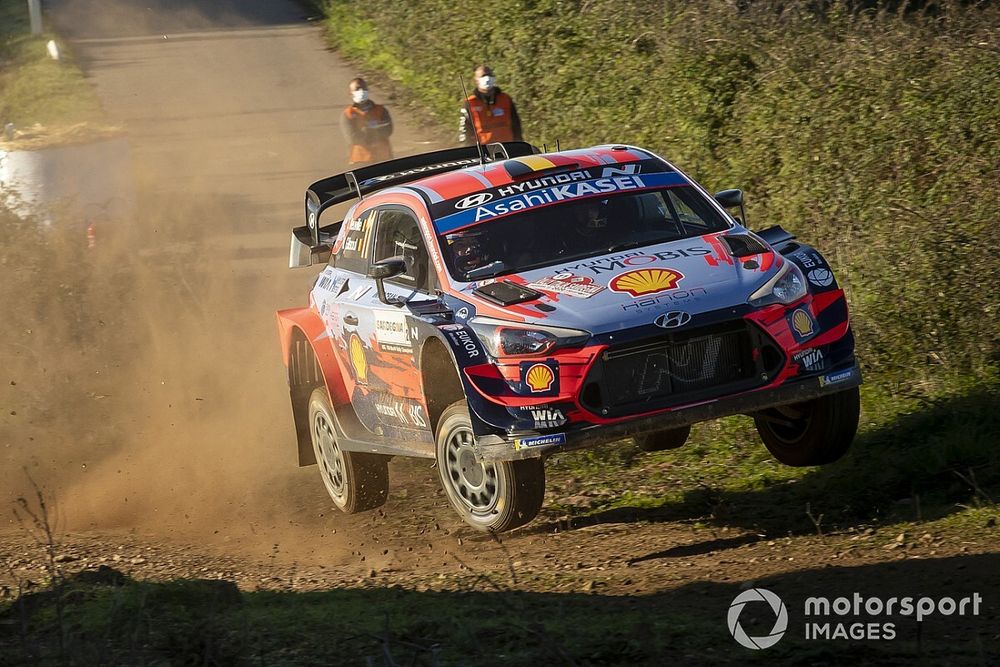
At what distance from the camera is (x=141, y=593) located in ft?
21.4

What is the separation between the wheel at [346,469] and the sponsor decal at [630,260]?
2.35 meters

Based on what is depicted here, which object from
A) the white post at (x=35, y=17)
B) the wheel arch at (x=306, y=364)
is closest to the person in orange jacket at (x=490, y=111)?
the wheel arch at (x=306, y=364)

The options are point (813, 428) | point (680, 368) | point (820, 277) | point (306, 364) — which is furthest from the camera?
point (306, 364)

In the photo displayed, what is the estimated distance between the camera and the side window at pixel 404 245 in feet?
27.0

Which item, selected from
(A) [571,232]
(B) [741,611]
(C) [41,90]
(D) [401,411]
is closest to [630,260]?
(A) [571,232]

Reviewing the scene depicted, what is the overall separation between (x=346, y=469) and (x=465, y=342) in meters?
2.34

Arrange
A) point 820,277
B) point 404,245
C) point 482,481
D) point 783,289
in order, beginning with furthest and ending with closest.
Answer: point 404,245
point 820,277
point 482,481
point 783,289

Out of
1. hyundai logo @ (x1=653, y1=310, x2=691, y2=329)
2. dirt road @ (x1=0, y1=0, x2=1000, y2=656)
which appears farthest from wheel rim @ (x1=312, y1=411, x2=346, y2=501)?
hyundai logo @ (x1=653, y1=310, x2=691, y2=329)

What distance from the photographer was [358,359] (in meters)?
8.70

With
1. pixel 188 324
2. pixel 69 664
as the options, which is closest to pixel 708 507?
pixel 69 664

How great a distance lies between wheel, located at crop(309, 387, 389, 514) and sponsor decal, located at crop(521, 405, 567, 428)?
2.42 meters

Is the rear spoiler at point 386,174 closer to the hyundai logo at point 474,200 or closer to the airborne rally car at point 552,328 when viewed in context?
the airborne rally car at point 552,328

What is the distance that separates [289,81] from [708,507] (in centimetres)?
1823

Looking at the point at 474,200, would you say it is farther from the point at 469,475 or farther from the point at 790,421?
the point at 790,421
